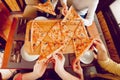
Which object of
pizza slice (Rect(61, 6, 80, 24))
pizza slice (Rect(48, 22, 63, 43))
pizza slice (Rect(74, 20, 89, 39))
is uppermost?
pizza slice (Rect(61, 6, 80, 24))

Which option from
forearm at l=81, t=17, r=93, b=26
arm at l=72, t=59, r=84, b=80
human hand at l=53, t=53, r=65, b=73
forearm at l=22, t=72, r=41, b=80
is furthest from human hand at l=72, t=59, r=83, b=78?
forearm at l=81, t=17, r=93, b=26

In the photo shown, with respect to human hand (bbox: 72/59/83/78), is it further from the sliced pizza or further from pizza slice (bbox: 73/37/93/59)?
the sliced pizza

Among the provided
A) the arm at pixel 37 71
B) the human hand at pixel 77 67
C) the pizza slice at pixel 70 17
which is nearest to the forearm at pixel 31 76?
the arm at pixel 37 71

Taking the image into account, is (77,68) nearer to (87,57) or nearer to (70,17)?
(87,57)

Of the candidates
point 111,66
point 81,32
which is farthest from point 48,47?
point 111,66

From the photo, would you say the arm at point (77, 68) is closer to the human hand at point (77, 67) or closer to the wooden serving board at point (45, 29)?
the human hand at point (77, 67)

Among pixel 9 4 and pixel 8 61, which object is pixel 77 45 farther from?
pixel 9 4

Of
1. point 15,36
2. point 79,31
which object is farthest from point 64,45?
point 15,36
